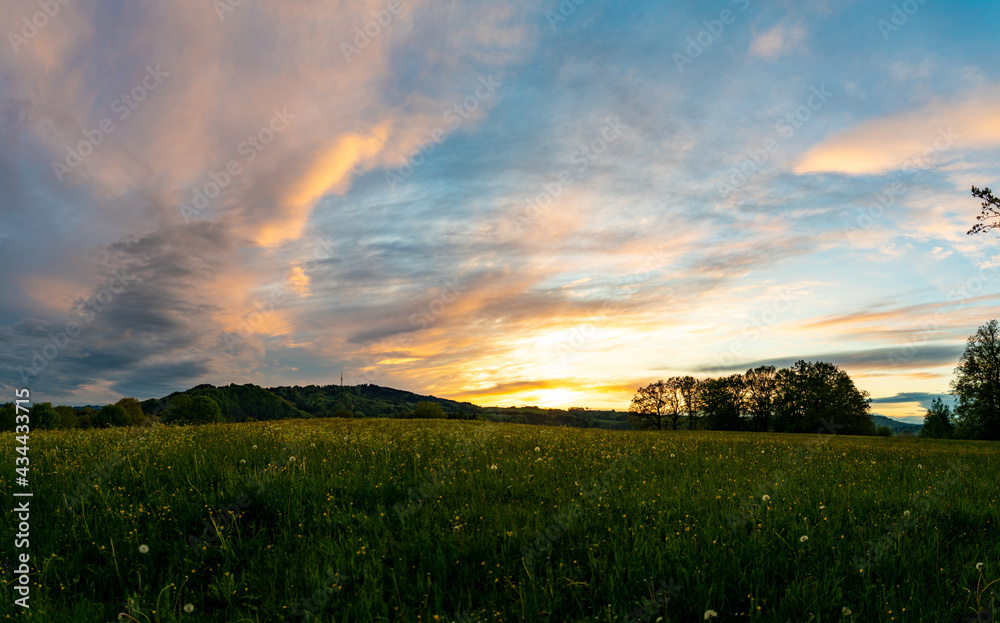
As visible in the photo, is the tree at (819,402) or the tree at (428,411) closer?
the tree at (428,411)

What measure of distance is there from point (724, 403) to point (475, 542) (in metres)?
93.1

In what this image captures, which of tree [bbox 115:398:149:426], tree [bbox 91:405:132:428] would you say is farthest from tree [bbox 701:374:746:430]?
tree [bbox 115:398:149:426]

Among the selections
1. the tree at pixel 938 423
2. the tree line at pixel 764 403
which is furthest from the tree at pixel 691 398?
the tree at pixel 938 423

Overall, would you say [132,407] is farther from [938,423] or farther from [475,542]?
[938,423]

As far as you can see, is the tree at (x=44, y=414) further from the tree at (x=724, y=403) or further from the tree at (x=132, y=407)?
the tree at (x=724, y=403)

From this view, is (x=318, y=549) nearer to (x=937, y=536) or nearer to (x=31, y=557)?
(x=31, y=557)

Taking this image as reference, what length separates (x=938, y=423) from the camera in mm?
78188

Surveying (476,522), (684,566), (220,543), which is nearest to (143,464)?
(220,543)

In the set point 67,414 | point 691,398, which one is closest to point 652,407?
point 691,398

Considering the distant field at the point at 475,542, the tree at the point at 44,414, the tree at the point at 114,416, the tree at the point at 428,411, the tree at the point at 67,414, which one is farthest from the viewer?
the tree at the point at 67,414

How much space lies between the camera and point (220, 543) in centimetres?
577

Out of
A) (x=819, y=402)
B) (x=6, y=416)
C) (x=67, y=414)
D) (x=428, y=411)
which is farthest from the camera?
(x=67, y=414)

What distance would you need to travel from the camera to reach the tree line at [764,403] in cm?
7575

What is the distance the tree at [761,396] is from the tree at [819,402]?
3.83 ft
